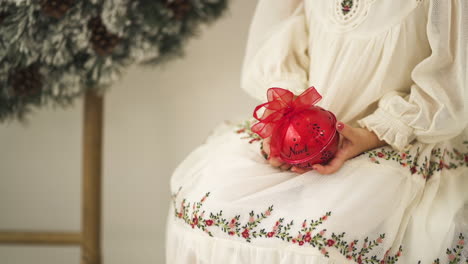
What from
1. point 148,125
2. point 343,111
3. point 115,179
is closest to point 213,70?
point 148,125

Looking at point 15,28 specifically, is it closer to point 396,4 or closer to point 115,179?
point 115,179

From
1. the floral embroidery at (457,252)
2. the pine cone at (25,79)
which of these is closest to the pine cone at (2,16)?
the pine cone at (25,79)

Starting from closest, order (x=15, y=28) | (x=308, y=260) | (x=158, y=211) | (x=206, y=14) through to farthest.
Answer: (x=308, y=260)
(x=15, y=28)
(x=206, y=14)
(x=158, y=211)

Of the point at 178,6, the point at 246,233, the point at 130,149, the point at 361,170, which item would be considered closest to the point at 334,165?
the point at 361,170

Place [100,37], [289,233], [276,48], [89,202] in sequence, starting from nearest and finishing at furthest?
[289,233]
[276,48]
[100,37]
[89,202]

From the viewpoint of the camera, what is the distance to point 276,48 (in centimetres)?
86

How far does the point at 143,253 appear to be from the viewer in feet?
4.84

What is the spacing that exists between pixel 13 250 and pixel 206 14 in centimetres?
98

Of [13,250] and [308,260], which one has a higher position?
[308,260]

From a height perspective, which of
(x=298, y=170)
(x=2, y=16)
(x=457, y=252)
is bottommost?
(x=457, y=252)

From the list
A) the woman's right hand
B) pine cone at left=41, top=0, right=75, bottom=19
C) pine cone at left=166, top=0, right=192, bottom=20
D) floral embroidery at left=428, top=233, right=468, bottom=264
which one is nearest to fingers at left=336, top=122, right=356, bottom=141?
the woman's right hand

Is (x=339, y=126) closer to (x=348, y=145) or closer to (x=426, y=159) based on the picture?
(x=348, y=145)

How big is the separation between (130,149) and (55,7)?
1.94ft

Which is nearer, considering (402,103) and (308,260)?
(308,260)
